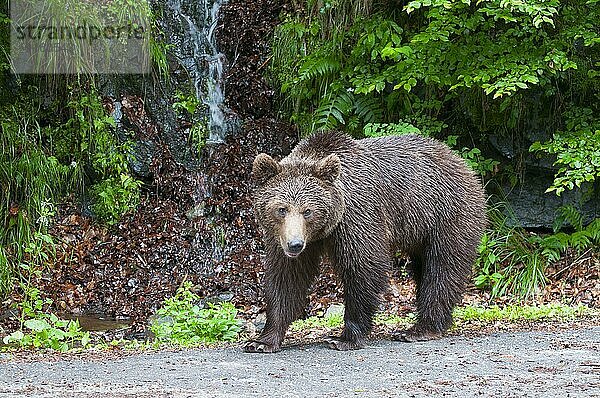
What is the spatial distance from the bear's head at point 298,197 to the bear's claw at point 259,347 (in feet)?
2.67

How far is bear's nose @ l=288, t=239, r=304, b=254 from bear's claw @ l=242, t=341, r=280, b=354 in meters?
0.94

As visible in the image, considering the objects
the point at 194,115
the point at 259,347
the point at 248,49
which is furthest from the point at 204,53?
the point at 259,347

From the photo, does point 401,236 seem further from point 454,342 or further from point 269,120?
point 269,120

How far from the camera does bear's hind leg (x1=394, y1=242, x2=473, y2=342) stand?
7375 mm

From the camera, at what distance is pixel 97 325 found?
1087 cm

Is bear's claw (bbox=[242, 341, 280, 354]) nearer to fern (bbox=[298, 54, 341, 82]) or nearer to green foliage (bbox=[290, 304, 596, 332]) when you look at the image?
green foliage (bbox=[290, 304, 596, 332])

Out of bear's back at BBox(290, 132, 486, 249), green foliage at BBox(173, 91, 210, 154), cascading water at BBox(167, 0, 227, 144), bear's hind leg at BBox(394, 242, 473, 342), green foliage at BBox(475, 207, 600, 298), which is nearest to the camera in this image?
bear's back at BBox(290, 132, 486, 249)

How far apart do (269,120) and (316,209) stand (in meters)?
8.23

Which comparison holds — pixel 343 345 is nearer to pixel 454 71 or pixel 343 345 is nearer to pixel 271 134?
pixel 454 71

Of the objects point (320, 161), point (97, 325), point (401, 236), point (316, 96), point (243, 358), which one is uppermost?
point (316, 96)

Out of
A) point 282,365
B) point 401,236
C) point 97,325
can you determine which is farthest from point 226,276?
point 282,365

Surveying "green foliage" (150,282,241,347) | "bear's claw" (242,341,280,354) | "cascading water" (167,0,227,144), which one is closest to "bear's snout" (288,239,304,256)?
"bear's claw" (242,341,280,354)

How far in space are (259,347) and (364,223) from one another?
1277 millimetres

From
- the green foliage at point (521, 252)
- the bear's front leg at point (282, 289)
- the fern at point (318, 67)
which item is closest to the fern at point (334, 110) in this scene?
the fern at point (318, 67)
